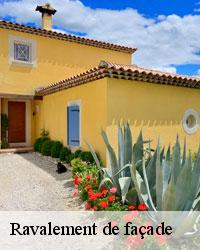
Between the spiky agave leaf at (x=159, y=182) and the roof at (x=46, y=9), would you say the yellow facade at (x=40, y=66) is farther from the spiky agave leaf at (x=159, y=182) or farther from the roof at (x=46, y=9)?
the spiky agave leaf at (x=159, y=182)

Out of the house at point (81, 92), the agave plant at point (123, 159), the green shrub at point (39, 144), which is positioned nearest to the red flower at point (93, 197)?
the agave plant at point (123, 159)

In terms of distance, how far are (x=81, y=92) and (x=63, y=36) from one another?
5.50 m

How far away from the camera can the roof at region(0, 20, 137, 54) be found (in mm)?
11998

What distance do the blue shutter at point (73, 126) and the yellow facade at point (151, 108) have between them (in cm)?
192

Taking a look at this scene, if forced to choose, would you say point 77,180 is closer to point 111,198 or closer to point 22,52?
point 111,198

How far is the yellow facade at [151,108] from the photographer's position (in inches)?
308

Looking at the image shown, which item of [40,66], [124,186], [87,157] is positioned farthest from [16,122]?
[124,186]

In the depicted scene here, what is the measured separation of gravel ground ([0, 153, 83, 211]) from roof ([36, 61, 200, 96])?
3081 millimetres

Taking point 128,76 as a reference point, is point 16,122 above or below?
below

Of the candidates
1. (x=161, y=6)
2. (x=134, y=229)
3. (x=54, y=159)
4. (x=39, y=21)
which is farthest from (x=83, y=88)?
(x=39, y=21)

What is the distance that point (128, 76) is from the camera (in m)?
7.80

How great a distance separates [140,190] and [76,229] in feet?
4.56

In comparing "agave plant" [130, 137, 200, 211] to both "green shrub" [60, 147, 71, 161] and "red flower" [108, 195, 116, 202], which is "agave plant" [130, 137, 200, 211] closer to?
"red flower" [108, 195, 116, 202]

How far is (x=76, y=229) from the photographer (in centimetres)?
472
